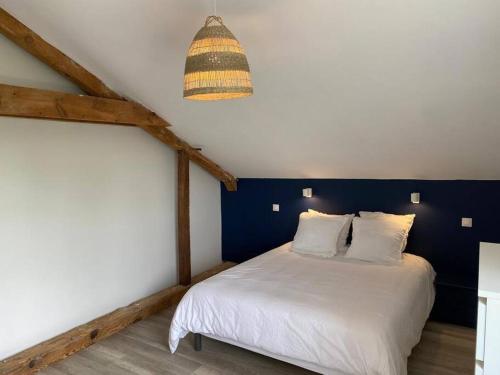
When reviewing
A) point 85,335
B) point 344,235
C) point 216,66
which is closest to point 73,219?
point 85,335

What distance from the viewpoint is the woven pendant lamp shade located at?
181 centimetres

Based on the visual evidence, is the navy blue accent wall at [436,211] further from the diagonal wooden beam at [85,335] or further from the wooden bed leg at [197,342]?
the wooden bed leg at [197,342]

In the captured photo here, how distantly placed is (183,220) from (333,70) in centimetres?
244

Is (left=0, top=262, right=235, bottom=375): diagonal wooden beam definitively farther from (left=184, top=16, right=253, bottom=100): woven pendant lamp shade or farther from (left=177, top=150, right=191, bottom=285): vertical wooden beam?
(left=184, top=16, right=253, bottom=100): woven pendant lamp shade

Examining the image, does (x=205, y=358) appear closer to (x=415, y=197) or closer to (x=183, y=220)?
(x=183, y=220)

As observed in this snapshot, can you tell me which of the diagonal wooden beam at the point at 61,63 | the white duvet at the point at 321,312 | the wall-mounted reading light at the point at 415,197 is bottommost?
the white duvet at the point at 321,312

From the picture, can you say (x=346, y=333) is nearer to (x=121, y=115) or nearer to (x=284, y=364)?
(x=284, y=364)

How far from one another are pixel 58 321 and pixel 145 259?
3.39 ft

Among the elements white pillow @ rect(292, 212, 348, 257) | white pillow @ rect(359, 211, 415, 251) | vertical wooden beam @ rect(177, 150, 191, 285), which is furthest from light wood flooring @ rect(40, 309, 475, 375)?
white pillow @ rect(292, 212, 348, 257)

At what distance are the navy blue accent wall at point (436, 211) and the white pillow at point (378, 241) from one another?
35 centimetres

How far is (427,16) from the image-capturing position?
6.47 ft

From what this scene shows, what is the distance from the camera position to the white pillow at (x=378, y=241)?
3.44 meters

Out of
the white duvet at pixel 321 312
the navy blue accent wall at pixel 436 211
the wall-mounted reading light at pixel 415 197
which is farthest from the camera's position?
the wall-mounted reading light at pixel 415 197

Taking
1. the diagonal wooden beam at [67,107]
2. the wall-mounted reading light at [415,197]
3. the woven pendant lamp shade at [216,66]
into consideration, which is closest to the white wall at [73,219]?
the diagonal wooden beam at [67,107]
